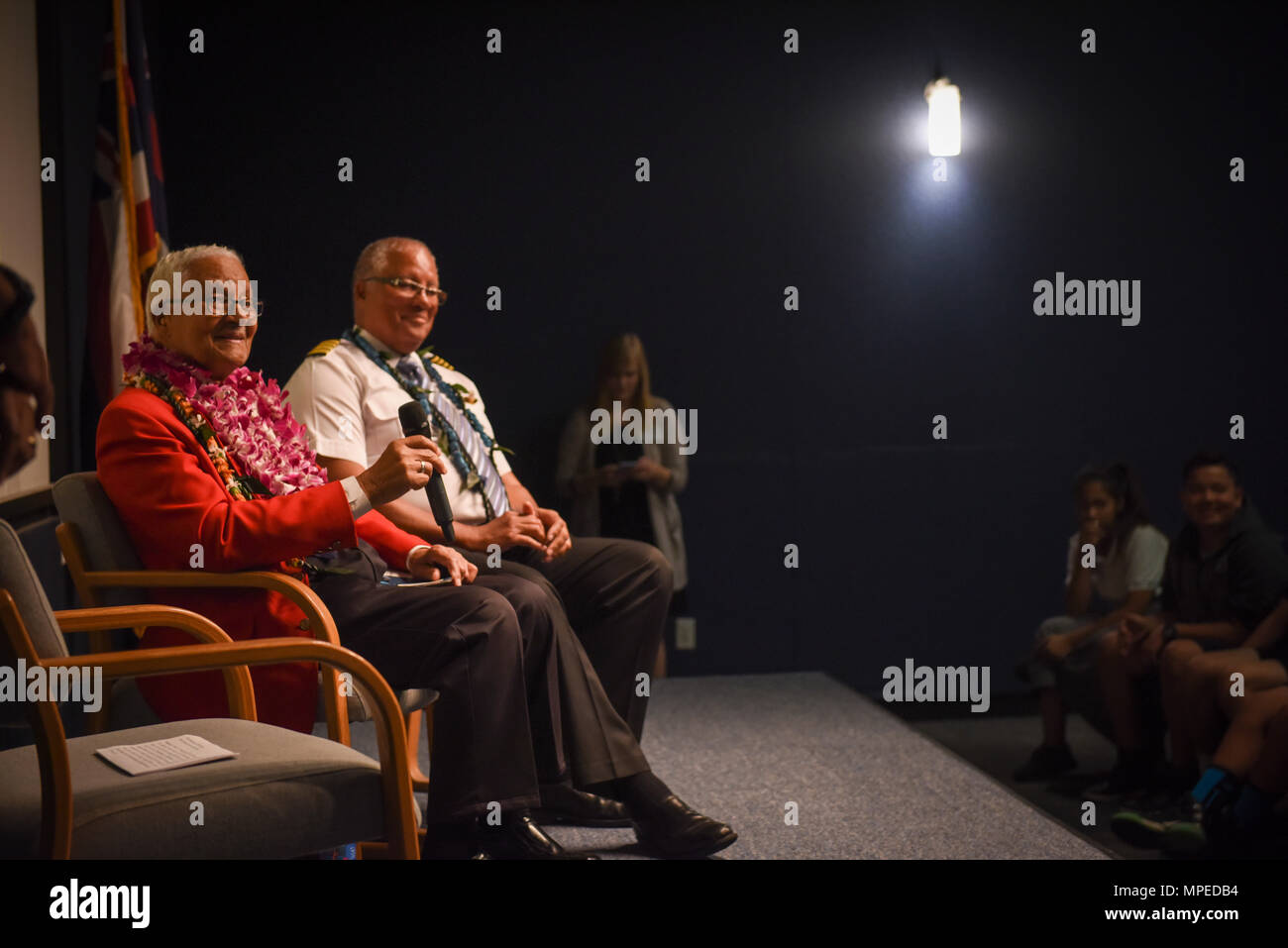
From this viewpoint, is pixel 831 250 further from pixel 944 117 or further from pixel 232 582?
pixel 232 582

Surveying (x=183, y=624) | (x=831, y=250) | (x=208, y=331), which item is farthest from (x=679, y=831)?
(x=831, y=250)

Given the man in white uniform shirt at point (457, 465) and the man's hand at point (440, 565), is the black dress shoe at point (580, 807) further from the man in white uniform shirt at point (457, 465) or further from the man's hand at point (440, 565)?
the man's hand at point (440, 565)

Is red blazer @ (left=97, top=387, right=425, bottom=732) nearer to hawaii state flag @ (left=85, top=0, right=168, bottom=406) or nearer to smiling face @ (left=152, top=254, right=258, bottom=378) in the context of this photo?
smiling face @ (left=152, top=254, right=258, bottom=378)

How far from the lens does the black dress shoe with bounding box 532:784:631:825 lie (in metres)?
2.69

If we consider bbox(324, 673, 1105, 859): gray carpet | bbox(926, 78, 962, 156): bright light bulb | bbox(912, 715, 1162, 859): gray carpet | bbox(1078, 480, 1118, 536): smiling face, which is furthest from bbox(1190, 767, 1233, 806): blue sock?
bbox(926, 78, 962, 156): bright light bulb

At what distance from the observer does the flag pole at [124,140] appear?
3117 millimetres

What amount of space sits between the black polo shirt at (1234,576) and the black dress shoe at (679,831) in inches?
59.3

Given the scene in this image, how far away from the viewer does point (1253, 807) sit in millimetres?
2680

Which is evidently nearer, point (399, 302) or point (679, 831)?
point (679, 831)

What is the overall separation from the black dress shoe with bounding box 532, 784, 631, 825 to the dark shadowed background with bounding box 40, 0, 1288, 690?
2.01 m

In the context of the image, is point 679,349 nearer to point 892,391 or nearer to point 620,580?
point 892,391

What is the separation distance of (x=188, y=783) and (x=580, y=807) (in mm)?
1308
